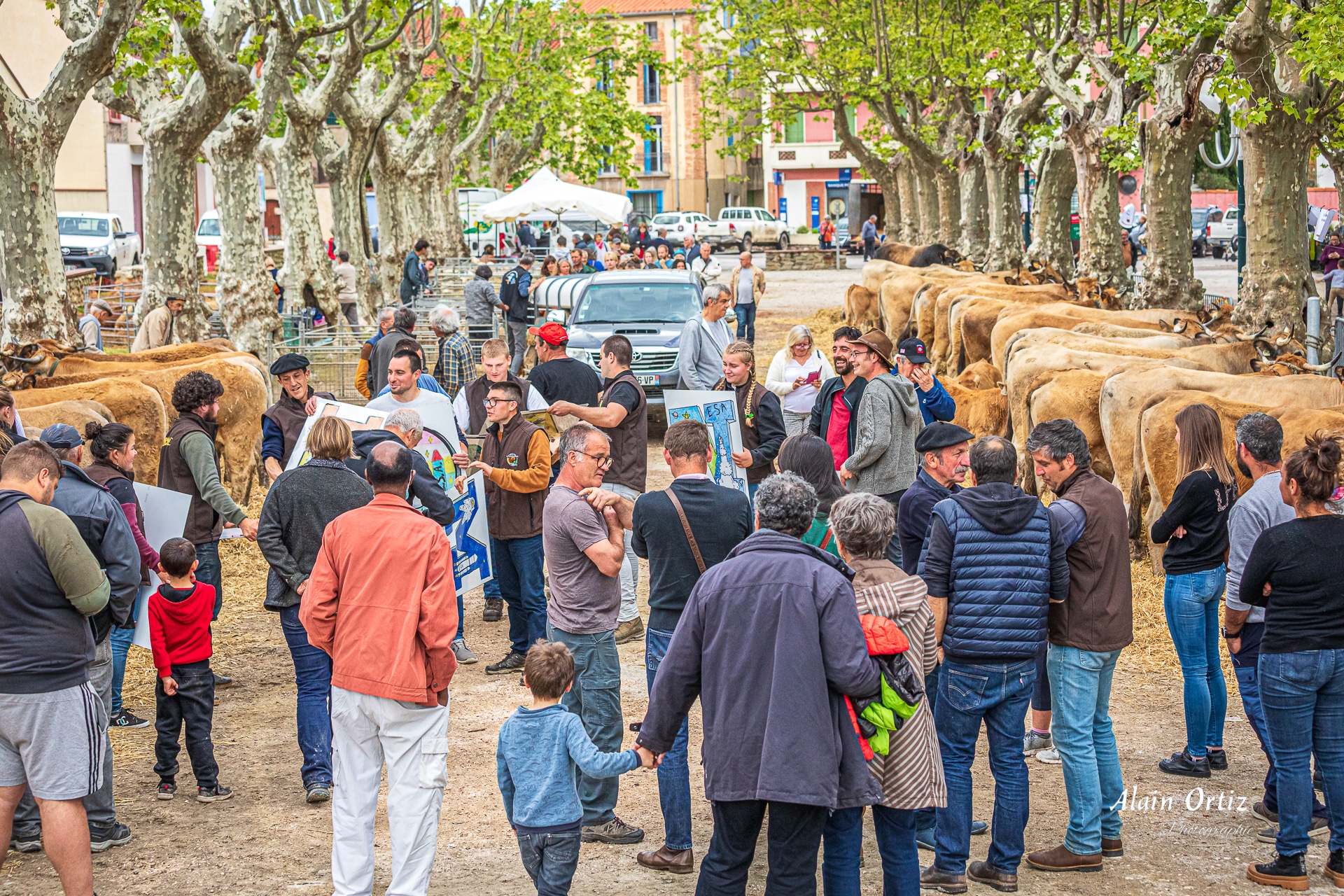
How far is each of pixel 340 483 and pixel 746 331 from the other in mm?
16186

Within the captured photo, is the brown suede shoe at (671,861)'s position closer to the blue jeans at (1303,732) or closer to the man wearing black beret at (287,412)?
the blue jeans at (1303,732)

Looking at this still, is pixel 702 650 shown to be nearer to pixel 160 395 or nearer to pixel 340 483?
pixel 340 483

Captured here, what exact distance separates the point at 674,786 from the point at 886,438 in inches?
108

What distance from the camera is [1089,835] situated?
5297 mm

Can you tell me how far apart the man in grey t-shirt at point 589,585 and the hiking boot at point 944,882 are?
127 cm

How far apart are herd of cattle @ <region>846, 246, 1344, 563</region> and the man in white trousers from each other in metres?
5.82

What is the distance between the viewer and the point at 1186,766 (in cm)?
625

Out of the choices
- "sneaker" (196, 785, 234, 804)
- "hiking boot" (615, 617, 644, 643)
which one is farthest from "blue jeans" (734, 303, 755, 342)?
"sneaker" (196, 785, 234, 804)

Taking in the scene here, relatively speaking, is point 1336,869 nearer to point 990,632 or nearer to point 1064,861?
point 1064,861

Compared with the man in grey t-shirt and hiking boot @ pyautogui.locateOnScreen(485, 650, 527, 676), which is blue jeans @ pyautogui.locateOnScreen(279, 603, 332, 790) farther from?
hiking boot @ pyautogui.locateOnScreen(485, 650, 527, 676)

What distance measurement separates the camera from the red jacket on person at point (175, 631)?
615cm

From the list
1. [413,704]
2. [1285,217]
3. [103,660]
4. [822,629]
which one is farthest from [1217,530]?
[1285,217]

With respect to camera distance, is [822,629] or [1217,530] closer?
[822,629]

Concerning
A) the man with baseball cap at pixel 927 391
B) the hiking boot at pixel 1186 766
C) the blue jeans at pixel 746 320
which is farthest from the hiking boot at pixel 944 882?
the blue jeans at pixel 746 320
